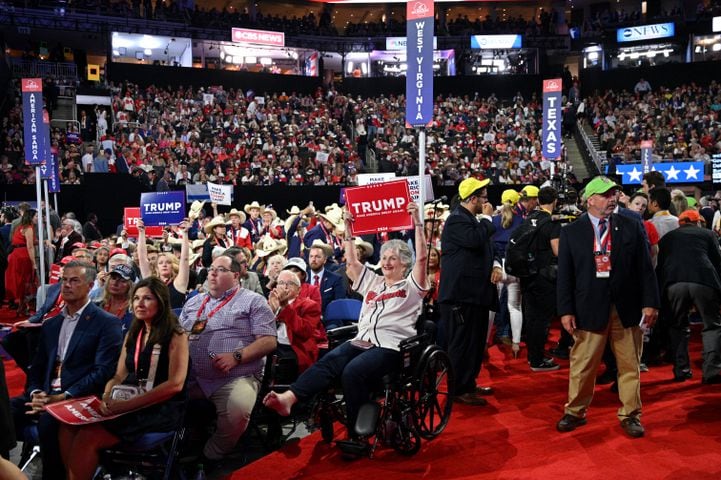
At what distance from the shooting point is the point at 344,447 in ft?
16.1

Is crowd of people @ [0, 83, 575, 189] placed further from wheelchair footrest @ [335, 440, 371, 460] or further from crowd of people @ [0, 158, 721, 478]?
wheelchair footrest @ [335, 440, 371, 460]

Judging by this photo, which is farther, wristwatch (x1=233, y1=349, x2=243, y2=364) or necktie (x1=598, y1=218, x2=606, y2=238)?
necktie (x1=598, y1=218, x2=606, y2=238)

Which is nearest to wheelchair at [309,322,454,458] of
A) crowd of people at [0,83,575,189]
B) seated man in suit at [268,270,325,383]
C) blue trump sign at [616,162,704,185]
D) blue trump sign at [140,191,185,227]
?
seated man in suit at [268,270,325,383]

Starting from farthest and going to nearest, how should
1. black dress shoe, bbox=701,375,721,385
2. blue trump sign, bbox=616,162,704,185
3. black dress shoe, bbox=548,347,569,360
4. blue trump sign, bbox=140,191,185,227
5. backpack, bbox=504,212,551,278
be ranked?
1. blue trump sign, bbox=616,162,704,185
2. blue trump sign, bbox=140,191,185,227
3. black dress shoe, bbox=548,347,569,360
4. backpack, bbox=504,212,551,278
5. black dress shoe, bbox=701,375,721,385

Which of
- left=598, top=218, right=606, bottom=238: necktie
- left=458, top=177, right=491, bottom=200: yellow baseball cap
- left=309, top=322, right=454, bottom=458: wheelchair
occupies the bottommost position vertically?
left=309, top=322, right=454, bottom=458: wheelchair

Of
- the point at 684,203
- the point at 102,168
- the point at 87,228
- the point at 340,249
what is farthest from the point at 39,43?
the point at 684,203

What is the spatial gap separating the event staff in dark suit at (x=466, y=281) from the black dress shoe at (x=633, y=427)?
1.35 m

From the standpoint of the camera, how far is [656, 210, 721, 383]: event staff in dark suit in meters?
6.44

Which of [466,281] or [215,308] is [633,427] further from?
[215,308]

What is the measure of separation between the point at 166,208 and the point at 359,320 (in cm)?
369

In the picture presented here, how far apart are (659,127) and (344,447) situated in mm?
25952

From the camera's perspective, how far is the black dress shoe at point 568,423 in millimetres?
5438

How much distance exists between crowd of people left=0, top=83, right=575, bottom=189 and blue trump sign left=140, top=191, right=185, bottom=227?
9.30 m

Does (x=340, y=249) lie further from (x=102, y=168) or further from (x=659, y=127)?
(x=659, y=127)
